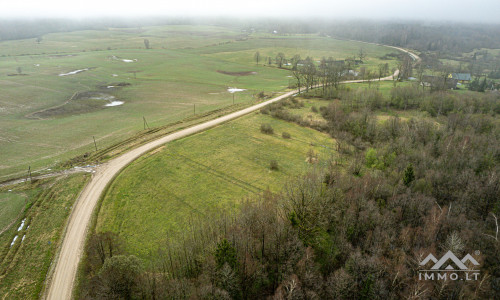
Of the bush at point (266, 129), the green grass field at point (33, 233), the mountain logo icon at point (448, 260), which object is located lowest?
the green grass field at point (33, 233)

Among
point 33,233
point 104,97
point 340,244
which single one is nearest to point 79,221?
point 33,233

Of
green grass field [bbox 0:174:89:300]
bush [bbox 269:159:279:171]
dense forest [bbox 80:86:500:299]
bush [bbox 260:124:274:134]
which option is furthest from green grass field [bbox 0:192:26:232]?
bush [bbox 260:124:274:134]

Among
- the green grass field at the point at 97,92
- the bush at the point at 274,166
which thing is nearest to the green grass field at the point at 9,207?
the green grass field at the point at 97,92

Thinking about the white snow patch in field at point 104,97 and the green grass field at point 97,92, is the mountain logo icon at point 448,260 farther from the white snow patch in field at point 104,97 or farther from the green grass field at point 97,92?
the white snow patch in field at point 104,97

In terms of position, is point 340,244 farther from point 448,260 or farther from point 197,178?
point 197,178

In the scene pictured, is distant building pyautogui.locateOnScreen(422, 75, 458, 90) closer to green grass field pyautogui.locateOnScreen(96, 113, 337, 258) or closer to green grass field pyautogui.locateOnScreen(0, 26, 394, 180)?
green grass field pyautogui.locateOnScreen(0, 26, 394, 180)

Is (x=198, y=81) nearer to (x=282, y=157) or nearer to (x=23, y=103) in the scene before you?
(x=23, y=103)
